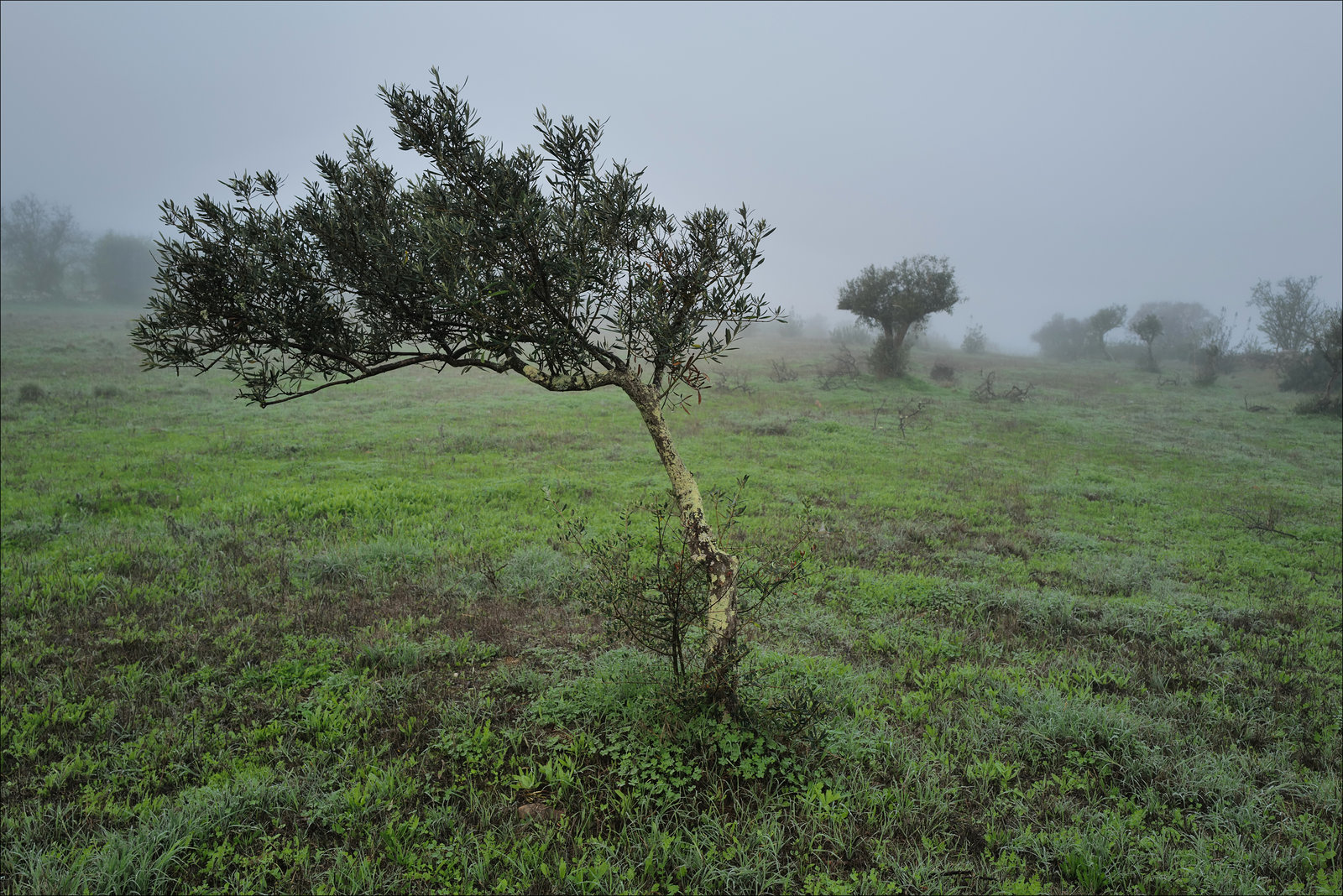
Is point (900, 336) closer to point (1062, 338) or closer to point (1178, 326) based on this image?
point (1062, 338)

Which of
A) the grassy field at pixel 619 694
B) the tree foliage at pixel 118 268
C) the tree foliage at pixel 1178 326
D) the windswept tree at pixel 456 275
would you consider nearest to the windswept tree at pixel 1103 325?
the tree foliage at pixel 1178 326

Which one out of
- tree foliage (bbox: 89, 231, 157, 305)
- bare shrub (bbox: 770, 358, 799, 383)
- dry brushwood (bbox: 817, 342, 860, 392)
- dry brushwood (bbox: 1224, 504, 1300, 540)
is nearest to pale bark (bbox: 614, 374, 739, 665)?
dry brushwood (bbox: 1224, 504, 1300, 540)

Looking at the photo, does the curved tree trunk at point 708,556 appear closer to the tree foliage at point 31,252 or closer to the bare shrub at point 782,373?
the bare shrub at point 782,373

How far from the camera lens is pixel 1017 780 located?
5.59 meters

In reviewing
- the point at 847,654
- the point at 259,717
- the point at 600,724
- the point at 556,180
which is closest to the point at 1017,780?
the point at 847,654

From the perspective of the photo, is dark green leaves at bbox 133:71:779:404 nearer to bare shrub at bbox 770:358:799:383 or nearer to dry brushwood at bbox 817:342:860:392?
dry brushwood at bbox 817:342:860:392

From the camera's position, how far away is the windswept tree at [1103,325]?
67.9 metres

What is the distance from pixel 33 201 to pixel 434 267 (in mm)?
106640

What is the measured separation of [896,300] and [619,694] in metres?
37.3

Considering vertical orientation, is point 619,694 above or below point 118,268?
below

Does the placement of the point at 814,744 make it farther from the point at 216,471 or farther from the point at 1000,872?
the point at 216,471

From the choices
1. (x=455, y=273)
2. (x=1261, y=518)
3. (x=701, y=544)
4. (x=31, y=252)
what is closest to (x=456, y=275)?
(x=455, y=273)

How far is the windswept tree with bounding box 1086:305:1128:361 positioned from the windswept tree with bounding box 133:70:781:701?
81421mm

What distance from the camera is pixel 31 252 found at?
2753 inches
